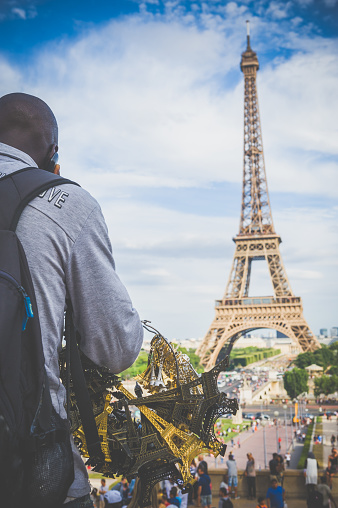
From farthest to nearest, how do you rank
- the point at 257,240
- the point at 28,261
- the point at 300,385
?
the point at 257,240, the point at 300,385, the point at 28,261

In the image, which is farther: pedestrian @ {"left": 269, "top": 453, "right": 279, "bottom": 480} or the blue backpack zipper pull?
pedestrian @ {"left": 269, "top": 453, "right": 279, "bottom": 480}

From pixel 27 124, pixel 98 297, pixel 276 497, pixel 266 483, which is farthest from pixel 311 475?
pixel 27 124

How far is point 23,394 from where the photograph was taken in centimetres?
114

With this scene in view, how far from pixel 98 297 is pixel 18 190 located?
0.34 metres

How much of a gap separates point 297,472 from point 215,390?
29.2ft

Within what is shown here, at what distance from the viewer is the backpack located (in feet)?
3.44

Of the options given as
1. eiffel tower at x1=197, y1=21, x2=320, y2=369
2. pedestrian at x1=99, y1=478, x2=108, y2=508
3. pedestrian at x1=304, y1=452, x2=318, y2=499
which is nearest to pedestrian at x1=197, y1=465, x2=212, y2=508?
pedestrian at x1=99, y1=478, x2=108, y2=508

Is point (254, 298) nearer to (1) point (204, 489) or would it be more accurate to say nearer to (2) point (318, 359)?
(2) point (318, 359)

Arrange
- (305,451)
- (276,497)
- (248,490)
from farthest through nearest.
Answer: (305,451) → (248,490) → (276,497)

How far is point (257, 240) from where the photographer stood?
4734 centimetres

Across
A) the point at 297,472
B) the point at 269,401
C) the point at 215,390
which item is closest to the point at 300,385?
the point at 269,401

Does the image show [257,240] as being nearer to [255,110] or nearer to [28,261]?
[255,110]

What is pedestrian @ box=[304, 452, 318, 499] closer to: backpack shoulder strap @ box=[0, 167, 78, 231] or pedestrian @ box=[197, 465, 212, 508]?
pedestrian @ box=[197, 465, 212, 508]

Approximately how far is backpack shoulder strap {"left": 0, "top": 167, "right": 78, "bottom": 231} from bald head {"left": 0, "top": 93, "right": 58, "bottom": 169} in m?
0.23
